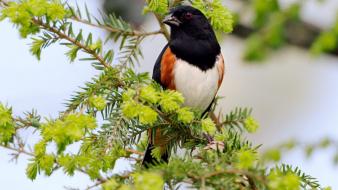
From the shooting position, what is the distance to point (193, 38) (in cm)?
349

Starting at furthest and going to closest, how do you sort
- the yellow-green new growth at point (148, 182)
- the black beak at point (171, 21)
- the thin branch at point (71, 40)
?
the black beak at point (171, 21), the thin branch at point (71, 40), the yellow-green new growth at point (148, 182)

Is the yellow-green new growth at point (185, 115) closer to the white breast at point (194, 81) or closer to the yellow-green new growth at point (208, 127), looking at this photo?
the yellow-green new growth at point (208, 127)

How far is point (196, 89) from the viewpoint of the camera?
3.36 metres

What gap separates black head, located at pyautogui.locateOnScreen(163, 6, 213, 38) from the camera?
3.26 metres

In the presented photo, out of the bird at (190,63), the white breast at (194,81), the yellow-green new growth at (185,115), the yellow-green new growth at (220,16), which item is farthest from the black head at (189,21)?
the yellow-green new growth at (185,115)

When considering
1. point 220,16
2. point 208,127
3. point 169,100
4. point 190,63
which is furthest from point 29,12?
point 190,63

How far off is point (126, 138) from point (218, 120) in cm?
52

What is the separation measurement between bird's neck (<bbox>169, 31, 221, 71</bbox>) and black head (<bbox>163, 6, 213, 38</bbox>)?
0.07 ft

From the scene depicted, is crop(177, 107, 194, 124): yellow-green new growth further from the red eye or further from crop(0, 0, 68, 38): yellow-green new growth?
the red eye

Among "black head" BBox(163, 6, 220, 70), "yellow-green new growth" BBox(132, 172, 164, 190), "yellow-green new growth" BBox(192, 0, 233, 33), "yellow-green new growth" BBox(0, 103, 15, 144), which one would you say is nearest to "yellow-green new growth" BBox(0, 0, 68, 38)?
"yellow-green new growth" BBox(0, 103, 15, 144)

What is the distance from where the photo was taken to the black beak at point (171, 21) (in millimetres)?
3162

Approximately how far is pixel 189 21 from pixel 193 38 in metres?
0.10

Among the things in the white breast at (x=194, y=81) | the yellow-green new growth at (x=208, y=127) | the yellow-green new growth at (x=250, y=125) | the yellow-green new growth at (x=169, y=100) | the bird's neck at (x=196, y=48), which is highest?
the yellow-green new growth at (x=169, y=100)

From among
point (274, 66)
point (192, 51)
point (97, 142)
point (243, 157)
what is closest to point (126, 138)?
point (97, 142)
